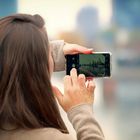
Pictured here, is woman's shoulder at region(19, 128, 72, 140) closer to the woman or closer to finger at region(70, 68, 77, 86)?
the woman

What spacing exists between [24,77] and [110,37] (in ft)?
2.91

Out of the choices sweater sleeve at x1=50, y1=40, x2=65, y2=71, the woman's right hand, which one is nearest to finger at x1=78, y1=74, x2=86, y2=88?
the woman's right hand

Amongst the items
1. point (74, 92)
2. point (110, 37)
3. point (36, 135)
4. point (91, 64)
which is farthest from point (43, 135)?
point (110, 37)

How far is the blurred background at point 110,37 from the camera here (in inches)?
56.6

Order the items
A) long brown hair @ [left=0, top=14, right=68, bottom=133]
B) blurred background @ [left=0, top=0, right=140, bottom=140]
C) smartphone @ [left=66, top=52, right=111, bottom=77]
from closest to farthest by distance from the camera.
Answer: long brown hair @ [left=0, top=14, right=68, bottom=133] → smartphone @ [left=66, top=52, right=111, bottom=77] → blurred background @ [left=0, top=0, right=140, bottom=140]

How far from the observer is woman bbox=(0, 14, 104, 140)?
61 centimetres

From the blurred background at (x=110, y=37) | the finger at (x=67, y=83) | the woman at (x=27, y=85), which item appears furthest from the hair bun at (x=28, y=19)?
the blurred background at (x=110, y=37)

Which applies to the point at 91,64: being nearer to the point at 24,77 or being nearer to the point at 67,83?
the point at 67,83

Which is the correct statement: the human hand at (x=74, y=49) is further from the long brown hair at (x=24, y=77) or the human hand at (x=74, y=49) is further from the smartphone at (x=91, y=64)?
the long brown hair at (x=24, y=77)

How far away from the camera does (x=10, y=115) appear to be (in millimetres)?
618

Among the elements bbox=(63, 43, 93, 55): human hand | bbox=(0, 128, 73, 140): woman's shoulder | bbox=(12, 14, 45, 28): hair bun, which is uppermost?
bbox=(12, 14, 45, 28): hair bun

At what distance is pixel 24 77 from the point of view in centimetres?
62

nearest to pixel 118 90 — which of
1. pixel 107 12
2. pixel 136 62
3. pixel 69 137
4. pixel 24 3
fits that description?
pixel 136 62

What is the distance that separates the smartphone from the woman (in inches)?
5.1
